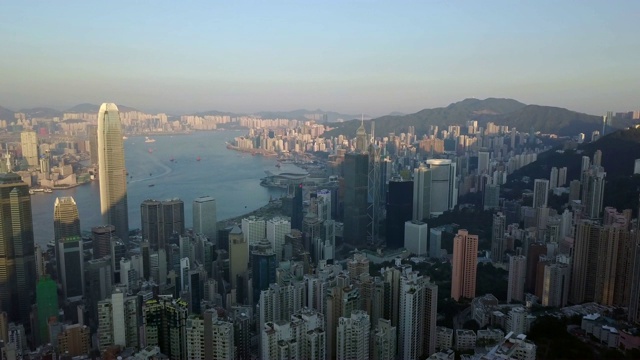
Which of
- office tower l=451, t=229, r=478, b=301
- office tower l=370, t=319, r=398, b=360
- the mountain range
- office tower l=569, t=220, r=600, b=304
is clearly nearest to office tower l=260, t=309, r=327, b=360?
office tower l=370, t=319, r=398, b=360

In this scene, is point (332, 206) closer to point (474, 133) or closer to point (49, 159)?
point (49, 159)

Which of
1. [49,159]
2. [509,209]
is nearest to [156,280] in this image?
[49,159]

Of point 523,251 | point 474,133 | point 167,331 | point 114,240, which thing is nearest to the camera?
point 167,331

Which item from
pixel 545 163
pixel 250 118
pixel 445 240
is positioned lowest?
pixel 445 240

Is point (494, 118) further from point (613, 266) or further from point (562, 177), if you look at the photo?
point (613, 266)

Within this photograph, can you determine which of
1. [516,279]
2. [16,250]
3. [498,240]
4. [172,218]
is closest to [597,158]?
[498,240]

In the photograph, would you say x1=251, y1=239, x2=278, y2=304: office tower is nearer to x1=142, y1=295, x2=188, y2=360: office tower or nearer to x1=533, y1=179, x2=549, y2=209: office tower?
x1=142, y1=295, x2=188, y2=360: office tower
